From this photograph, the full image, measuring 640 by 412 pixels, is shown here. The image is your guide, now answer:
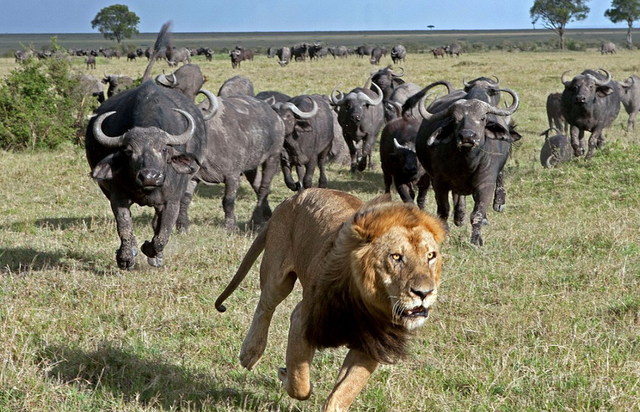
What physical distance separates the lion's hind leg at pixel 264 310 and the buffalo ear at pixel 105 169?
119 inches

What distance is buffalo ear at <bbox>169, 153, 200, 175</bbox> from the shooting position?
760cm

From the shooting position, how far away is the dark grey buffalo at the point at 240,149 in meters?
10.6

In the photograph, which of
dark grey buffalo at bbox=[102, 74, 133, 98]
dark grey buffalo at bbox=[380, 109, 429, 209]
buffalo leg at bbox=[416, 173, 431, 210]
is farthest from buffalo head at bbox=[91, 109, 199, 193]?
dark grey buffalo at bbox=[102, 74, 133, 98]

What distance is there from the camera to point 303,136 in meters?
13.1

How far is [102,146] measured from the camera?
7.77 metres

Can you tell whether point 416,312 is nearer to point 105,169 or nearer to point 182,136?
point 105,169

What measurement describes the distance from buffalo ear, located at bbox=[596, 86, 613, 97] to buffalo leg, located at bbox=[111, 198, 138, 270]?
36.4ft

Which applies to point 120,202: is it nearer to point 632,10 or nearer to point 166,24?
point 166,24

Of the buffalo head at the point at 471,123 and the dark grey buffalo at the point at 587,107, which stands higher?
the buffalo head at the point at 471,123

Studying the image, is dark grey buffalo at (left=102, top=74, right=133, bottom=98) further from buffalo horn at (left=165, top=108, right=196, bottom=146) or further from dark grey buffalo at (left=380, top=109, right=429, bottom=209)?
buffalo horn at (left=165, top=108, right=196, bottom=146)

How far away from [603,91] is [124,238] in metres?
11.3

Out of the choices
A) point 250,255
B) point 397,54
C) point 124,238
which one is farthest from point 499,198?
point 397,54

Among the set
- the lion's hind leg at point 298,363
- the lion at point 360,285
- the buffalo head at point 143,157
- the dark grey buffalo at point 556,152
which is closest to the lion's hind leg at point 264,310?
the lion at point 360,285

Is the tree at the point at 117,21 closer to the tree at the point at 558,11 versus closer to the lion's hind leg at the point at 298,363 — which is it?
the tree at the point at 558,11
